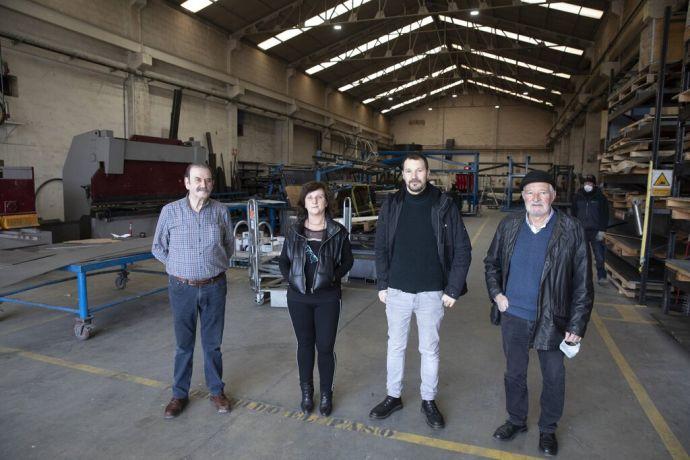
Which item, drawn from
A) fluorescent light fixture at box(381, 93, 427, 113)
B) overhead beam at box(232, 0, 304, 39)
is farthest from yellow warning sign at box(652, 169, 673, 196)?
fluorescent light fixture at box(381, 93, 427, 113)

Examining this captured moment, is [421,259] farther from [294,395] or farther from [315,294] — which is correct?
[294,395]

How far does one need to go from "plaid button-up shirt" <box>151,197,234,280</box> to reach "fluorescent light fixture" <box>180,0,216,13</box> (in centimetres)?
1283

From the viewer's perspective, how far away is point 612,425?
2.90 meters

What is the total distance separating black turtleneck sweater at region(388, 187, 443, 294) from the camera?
8.72 feet

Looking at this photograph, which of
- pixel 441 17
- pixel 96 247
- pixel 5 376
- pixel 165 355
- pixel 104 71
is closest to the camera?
pixel 5 376

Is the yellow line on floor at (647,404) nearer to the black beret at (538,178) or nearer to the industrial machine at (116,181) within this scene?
the black beret at (538,178)

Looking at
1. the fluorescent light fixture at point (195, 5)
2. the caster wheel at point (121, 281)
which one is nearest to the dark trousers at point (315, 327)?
the caster wheel at point (121, 281)

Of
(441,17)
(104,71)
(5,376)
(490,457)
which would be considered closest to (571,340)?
(490,457)

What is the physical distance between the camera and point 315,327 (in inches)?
111

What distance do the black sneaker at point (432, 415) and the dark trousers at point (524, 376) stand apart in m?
0.45

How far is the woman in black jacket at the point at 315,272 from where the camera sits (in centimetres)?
274

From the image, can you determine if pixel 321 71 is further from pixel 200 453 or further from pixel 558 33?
pixel 200 453

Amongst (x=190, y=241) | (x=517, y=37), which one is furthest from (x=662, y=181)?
(x=517, y=37)

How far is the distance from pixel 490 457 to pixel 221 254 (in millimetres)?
2140
